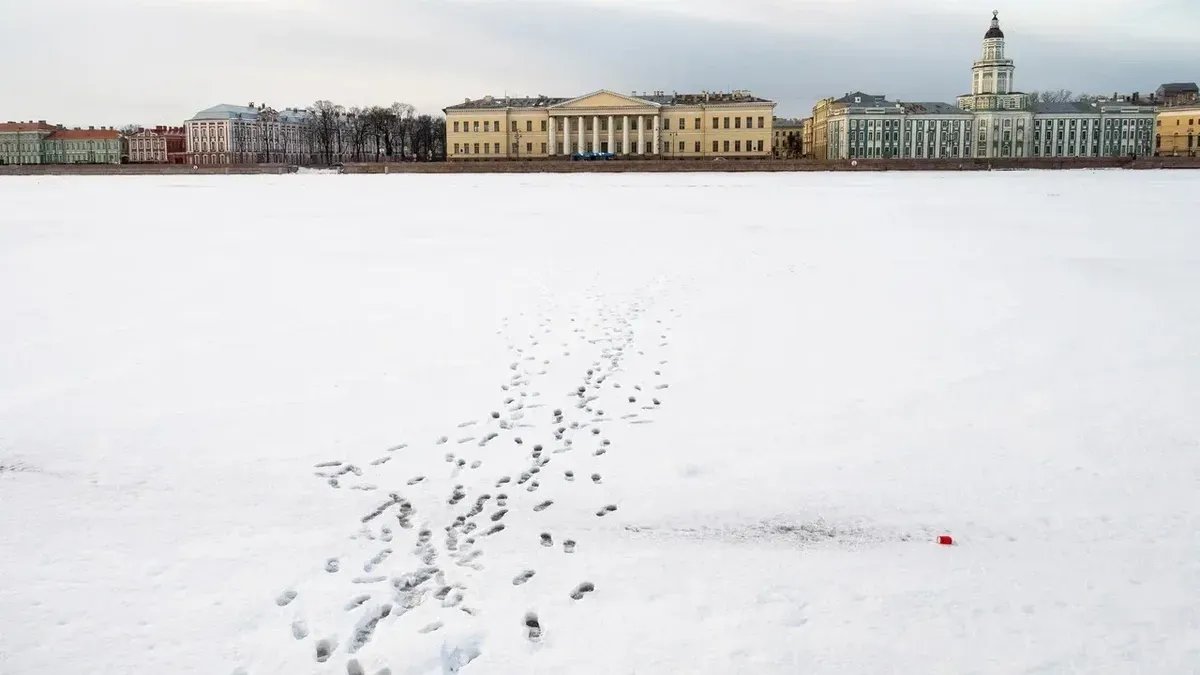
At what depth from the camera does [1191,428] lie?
5824 millimetres

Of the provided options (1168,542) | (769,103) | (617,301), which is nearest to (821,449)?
(1168,542)

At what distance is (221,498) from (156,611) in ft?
4.18

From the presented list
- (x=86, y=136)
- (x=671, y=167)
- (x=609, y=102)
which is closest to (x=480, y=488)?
(x=671, y=167)

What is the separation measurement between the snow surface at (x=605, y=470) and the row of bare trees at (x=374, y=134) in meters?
84.3

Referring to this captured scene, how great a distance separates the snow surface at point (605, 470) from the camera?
3.56m

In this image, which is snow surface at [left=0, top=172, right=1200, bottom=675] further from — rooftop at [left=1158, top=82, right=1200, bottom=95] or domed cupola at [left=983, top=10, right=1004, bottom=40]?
rooftop at [left=1158, top=82, right=1200, bottom=95]

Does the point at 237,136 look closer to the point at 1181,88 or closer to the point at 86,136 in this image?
the point at 86,136

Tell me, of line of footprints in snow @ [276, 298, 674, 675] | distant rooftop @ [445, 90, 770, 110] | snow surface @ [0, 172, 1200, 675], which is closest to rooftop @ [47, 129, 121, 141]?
distant rooftop @ [445, 90, 770, 110]

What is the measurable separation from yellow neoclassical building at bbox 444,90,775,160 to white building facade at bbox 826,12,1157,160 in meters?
10.7

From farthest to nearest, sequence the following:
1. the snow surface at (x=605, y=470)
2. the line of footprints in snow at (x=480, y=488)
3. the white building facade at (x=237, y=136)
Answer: the white building facade at (x=237, y=136) → the line of footprints in snow at (x=480, y=488) → the snow surface at (x=605, y=470)

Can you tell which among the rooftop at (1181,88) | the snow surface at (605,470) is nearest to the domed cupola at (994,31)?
the rooftop at (1181,88)

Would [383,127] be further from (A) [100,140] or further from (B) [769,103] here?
(A) [100,140]

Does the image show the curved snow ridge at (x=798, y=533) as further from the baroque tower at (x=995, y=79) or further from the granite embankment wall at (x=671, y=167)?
the baroque tower at (x=995, y=79)

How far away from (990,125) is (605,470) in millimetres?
97719
